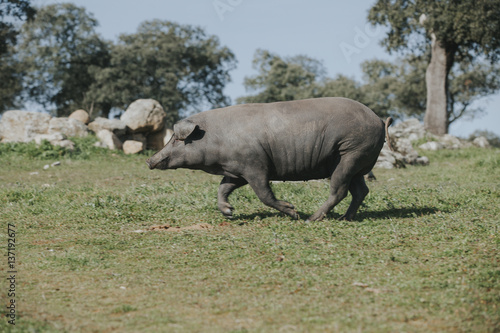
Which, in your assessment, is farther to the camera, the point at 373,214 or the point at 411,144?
the point at 411,144

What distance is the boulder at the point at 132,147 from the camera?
901 inches

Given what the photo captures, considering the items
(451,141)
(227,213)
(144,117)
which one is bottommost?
(227,213)

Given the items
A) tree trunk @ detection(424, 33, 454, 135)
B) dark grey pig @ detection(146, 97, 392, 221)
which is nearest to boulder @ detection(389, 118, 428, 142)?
tree trunk @ detection(424, 33, 454, 135)

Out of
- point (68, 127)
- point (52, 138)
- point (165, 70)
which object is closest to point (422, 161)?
point (52, 138)

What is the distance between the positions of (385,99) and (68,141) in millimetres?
44746

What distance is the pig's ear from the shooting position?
31.6ft

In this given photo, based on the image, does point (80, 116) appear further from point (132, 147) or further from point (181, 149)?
point (181, 149)

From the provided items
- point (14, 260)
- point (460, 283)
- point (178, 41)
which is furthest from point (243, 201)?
point (178, 41)

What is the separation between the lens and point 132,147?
22.9 m

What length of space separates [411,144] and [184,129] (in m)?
21.2

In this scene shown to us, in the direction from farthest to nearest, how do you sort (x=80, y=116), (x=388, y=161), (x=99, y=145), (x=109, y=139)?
(x=80, y=116), (x=109, y=139), (x=99, y=145), (x=388, y=161)

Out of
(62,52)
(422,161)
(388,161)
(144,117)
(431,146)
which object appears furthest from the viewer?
(62,52)

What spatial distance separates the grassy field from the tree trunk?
2207 cm

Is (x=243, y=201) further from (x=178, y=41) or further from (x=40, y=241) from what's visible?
(x=178, y=41)
